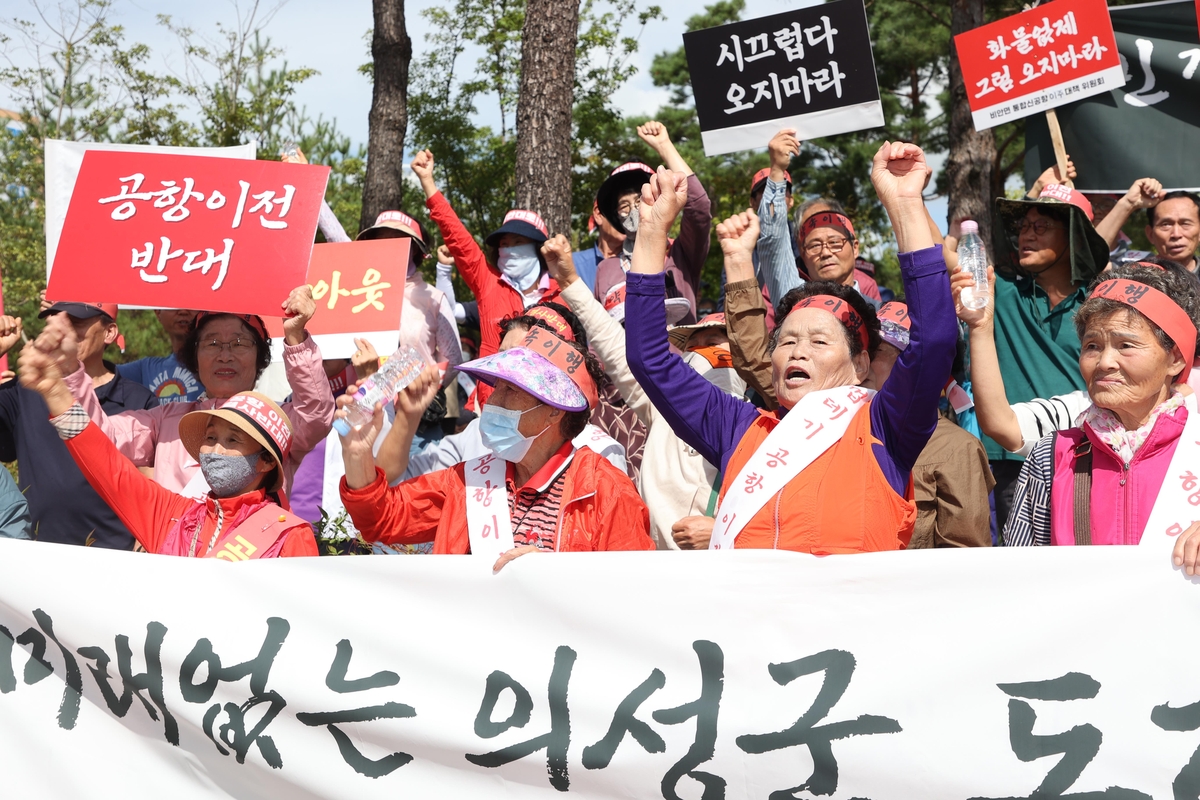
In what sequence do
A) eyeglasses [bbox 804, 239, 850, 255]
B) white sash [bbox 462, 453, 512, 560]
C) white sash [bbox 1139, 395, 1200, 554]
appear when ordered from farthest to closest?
eyeglasses [bbox 804, 239, 850, 255], white sash [bbox 462, 453, 512, 560], white sash [bbox 1139, 395, 1200, 554]

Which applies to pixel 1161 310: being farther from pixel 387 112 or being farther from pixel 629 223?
pixel 387 112

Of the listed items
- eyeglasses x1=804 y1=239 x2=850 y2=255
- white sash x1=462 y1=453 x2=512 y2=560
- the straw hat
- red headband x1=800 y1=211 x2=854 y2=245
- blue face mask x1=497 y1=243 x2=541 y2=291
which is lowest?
white sash x1=462 y1=453 x2=512 y2=560

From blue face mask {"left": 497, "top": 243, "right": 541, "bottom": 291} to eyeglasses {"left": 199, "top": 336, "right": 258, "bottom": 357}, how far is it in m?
1.76

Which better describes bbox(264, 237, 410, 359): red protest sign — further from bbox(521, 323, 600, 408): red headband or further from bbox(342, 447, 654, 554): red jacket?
bbox(342, 447, 654, 554): red jacket

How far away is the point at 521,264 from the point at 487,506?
291 centimetres

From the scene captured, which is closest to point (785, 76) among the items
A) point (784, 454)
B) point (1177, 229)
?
point (1177, 229)

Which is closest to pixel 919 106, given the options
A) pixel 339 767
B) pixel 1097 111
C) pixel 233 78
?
pixel 233 78

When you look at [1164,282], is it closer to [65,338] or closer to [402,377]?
[402,377]

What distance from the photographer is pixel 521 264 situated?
655 centimetres

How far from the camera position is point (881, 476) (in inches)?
130

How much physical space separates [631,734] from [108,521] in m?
2.83

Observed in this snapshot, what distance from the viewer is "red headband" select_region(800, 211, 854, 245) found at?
5453mm

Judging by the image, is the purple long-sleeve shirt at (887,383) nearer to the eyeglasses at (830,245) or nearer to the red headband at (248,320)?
the eyeglasses at (830,245)

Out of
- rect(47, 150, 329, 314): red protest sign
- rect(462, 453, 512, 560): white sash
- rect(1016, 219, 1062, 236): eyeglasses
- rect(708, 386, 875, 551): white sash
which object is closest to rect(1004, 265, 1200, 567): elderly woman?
rect(708, 386, 875, 551): white sash
